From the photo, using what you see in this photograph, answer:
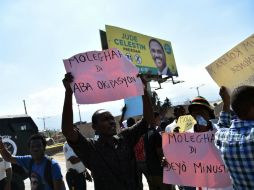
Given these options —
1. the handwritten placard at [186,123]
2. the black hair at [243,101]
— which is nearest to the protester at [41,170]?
the black hair at [243,101]

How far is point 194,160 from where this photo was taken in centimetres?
442

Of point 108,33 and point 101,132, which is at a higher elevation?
point 108,33

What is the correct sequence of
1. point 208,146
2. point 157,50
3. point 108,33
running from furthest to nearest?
point 157,50, point 108,33, point 208,146

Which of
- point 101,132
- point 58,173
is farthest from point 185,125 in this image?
point 101,132

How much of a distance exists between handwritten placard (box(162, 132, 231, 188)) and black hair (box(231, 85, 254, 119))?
1238mm

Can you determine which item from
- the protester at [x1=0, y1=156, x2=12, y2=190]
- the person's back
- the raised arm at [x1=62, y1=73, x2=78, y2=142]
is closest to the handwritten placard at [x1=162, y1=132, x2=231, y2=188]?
the person's back

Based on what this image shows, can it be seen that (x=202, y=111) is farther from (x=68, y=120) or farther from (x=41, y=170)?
(x=41, y=170)

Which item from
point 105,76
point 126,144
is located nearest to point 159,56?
point 105,76

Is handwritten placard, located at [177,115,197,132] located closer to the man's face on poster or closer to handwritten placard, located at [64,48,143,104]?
handwritten placard, located at [64,48,143,104]

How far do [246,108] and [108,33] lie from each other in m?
23.9

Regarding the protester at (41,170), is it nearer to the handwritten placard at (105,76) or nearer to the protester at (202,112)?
the handwritten placard at (105,76)

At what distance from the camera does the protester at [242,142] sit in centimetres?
303

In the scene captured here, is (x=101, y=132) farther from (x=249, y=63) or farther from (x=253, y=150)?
(x=249, y=63)

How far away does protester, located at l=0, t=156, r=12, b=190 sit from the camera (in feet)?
18.6
